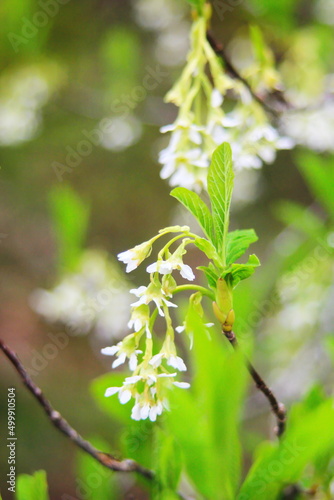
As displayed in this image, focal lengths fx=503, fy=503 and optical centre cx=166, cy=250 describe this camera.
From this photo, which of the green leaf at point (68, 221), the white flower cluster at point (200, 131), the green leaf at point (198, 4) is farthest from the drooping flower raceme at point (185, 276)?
the green leaf at point (68, 221)

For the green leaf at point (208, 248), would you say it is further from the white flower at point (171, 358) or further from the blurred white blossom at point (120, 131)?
the blurred white blossom at point (120, 131)

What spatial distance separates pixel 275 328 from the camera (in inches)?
72.4

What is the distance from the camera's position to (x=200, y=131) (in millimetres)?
800

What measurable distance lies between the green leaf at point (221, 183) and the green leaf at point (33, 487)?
14.4 inches

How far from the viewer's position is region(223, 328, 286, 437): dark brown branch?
1.86 ft

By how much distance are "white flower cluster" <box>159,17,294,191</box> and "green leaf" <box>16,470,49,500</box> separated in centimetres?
46

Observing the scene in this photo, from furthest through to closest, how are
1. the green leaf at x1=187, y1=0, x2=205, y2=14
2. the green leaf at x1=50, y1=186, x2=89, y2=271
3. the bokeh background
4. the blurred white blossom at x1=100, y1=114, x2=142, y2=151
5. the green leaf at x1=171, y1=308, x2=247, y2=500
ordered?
the blurred white blossom at x1=100, y1=114, x2=142, y2=151 → the bokeh background → the green leaf at x1=50, y1=186, x2=89, y2=271 → the green leaf at x1=187, y1=0, x2=205, y2=14 → the green leaf at x1=171, y1=308, x2=247, y2=500

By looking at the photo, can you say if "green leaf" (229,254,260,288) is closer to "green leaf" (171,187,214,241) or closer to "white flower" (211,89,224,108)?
"green leaf" (171,187,214,241)

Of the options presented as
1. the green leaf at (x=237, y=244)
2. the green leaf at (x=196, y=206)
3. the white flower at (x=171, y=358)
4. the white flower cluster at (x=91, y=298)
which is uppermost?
the green leaf at (x=196, y=206)

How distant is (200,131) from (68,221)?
668 mm

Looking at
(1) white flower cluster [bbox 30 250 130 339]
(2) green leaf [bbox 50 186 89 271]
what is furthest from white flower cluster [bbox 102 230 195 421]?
(1) white flower cluster [bbox 30 250 130 339]

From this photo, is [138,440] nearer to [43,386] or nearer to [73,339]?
[43,386]

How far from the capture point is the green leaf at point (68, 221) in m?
1.34

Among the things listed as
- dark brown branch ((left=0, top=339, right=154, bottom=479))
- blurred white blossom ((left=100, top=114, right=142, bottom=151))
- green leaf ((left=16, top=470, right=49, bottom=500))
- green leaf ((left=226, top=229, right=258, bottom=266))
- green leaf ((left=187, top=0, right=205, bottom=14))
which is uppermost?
green leaf ((left=187, top=0, right=205, bottom=14))
